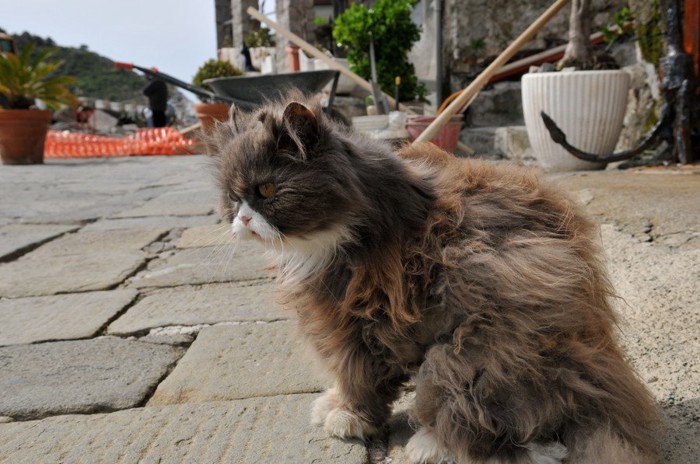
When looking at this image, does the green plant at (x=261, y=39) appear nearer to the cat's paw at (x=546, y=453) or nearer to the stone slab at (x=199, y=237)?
the stone slab at (x=199, y=237)

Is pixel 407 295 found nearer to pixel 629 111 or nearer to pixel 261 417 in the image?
pixel 261 417

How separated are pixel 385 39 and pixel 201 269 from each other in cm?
540

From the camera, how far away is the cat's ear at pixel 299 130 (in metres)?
1.42

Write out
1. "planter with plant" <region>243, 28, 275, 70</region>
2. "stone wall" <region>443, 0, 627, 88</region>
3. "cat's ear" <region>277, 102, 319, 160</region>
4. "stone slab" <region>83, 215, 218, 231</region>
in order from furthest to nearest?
"planter with plant" <region>243, 28, 275, 70</region> < "stone wall" <region>443, 0, 627, 88</region> < "stone slab" <region>83, 215, 218, 231</region> < "cat's ear" <region>277, 102, 319, 160</region>

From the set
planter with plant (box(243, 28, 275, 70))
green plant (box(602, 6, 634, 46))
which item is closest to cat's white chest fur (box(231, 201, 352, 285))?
green plant (box(602, 6, 634, 46))

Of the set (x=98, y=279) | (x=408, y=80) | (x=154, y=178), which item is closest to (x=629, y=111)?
(x=408, y=80)

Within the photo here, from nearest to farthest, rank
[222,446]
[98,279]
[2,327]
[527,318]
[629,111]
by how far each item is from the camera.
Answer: [527,318] < [222,446] < [2,327] < [98,279] < [629,111]

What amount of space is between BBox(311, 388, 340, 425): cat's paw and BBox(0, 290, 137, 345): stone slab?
1.25 metres

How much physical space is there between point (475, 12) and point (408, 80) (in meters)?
1.47

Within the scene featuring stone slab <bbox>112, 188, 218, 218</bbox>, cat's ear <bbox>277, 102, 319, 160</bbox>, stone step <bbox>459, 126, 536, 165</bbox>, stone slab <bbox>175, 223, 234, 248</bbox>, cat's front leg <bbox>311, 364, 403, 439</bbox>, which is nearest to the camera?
cat's ear <bbox>277, 102, 319, 160</bbox>

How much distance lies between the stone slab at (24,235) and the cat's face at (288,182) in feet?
9.45

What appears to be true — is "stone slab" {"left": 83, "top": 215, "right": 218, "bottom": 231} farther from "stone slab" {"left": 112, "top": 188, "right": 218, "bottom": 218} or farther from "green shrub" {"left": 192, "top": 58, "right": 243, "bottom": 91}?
"green shrub" {"left": 192, "top": 58, "right": 243, "bottom": 91}

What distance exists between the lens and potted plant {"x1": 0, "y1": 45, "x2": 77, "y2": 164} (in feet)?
30.5

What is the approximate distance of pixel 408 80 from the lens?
8258 mm
